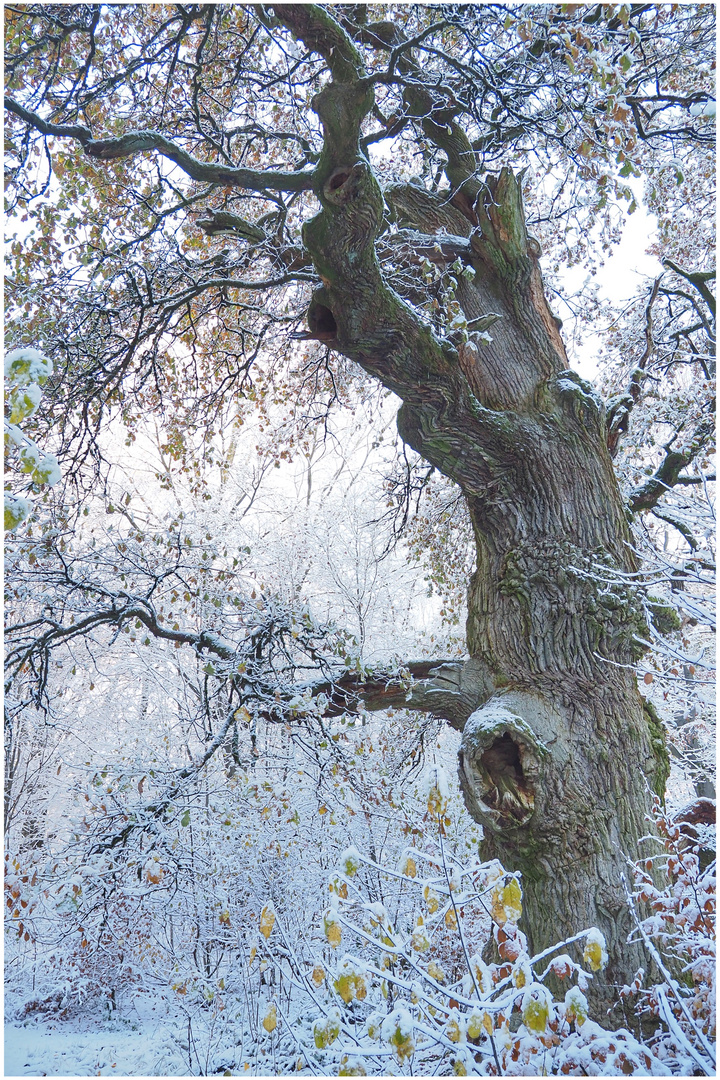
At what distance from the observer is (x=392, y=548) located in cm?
598

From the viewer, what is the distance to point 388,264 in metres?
3.51

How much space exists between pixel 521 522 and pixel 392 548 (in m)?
2.97

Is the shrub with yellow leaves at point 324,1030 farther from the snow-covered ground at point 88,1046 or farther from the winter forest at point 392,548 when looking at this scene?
the snow-covered ground at point 88,1046

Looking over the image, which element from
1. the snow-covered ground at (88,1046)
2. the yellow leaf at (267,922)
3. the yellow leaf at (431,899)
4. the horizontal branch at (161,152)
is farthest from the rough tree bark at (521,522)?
the snow-covered ground at (88,1046)

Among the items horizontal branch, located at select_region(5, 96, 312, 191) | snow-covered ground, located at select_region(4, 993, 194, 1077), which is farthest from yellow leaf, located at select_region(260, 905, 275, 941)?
snow-covered ground, located at select_region(4, 993, 194, 1077)

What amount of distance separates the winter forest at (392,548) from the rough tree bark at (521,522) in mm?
15

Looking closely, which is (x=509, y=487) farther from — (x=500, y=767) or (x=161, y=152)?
(x=161, y=152)

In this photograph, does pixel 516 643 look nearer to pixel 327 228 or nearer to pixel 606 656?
pixel 606 656

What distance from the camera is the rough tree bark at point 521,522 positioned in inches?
100

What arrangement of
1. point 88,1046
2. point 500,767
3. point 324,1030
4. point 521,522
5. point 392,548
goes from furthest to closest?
1. point 392,548
2. point 88,1046
3. point 521,522
4. point 500,767
5. point 324,1030

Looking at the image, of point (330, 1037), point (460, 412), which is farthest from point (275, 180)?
point (330, 1037)

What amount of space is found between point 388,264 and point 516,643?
6.73ft

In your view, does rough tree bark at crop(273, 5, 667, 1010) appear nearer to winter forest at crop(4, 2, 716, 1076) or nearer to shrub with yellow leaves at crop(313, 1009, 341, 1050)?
winter forest at crop(4, 2, 716, 1076)

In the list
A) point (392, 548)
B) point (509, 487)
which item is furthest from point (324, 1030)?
point (392, 548)
